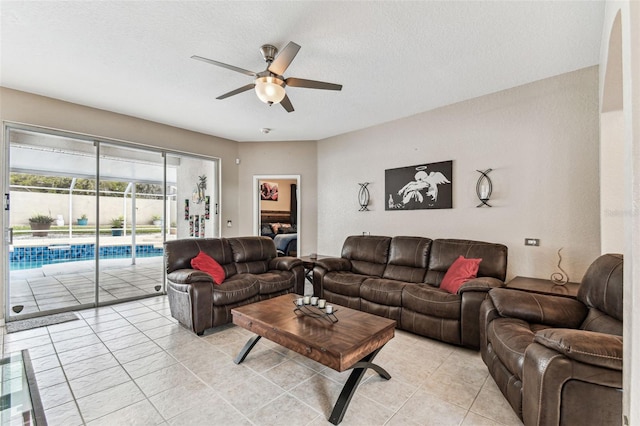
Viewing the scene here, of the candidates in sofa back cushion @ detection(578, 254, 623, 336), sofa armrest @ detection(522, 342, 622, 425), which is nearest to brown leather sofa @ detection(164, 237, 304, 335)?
sofa armrest @ detection(522, 342, 622, 425)

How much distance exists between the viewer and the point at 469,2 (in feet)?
6.75

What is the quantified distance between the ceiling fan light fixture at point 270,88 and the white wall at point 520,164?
8.49 feet

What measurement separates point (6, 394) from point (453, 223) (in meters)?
4.72

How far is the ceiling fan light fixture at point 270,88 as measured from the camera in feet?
8.28

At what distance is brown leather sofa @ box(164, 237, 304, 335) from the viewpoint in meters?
3.20

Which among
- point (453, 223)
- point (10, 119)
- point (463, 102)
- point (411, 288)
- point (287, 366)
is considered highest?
point (463, 102)

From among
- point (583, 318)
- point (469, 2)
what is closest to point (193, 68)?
point (469, 2)

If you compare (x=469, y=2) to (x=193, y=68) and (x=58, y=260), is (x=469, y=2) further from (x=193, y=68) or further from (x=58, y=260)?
(x=58, y=260)

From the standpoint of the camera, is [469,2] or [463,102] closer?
[469,2]

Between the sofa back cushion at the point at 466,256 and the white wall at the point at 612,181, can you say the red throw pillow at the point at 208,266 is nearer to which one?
the sofa back cushion at the point at 466,256

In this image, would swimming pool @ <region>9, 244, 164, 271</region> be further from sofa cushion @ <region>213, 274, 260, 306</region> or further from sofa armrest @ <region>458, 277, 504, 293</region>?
sofa armrest @ <region>458, 277, 504, 293</region>

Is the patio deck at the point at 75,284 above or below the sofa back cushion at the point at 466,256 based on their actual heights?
below

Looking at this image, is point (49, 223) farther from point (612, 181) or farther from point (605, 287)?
point (612, 181)

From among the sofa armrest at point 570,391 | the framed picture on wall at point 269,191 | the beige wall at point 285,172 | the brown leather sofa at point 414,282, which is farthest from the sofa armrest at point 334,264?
the framed picture on wall at point 269,191
